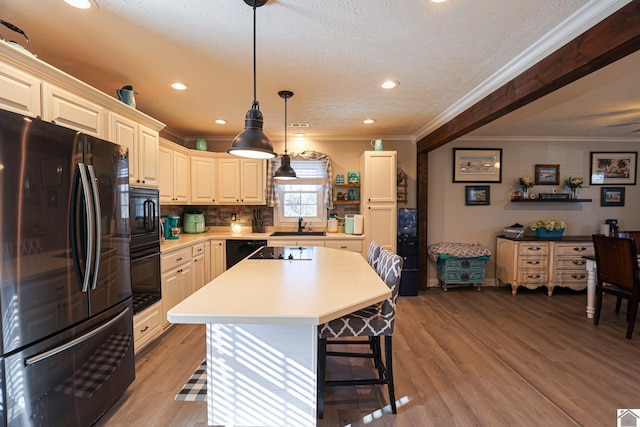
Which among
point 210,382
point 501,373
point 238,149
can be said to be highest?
point 238,149

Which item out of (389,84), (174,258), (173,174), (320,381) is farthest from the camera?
(173,174)

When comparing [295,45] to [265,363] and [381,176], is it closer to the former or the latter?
[265,363]

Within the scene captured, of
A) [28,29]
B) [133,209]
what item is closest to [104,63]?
[28,29]

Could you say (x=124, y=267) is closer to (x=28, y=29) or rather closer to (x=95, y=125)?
(x=95, y=125)

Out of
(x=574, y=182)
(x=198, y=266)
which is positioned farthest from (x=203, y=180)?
(x=574, y=182)

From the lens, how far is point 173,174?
12.2 feet

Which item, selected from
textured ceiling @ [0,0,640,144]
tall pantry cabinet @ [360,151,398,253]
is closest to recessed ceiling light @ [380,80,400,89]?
textured ceiling @ [0,0,640,144]

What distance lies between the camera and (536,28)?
1812 mm

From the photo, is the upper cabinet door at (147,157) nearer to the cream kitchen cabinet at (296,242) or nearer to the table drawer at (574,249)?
the cream kitchen cabinet at (296,242)

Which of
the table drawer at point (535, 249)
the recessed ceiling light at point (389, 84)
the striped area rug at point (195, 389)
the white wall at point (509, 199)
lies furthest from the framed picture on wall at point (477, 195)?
the striped area rug at point (195, 389)

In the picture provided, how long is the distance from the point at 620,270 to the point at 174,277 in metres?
4.61

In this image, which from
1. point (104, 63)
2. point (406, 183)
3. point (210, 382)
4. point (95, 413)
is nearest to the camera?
point (210, 382)

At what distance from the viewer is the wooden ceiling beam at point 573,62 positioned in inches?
56.5

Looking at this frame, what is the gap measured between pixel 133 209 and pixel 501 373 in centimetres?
328
